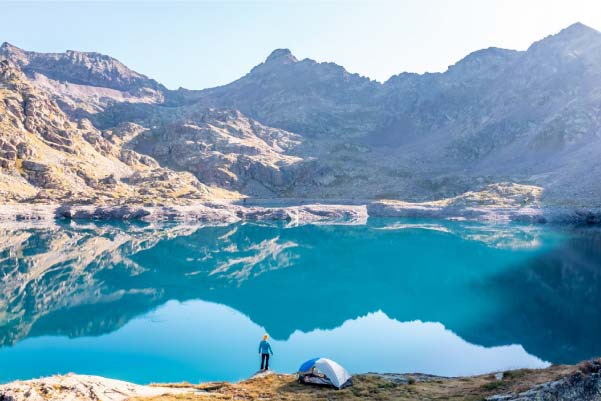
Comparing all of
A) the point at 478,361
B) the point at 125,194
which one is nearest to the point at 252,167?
the point at 125,194

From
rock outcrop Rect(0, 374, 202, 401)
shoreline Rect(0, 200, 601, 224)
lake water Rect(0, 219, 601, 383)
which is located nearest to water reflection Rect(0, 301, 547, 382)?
lake water Rect(0, 219, 601, 383)

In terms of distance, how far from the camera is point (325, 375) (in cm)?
2031

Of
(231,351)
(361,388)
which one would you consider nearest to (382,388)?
(361,388)

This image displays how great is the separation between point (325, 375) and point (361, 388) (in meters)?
1.78

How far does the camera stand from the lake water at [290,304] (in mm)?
28922

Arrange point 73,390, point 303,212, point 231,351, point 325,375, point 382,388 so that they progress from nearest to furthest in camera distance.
Result: point 73,390 < point 382,388 < point 325,375 < point 231,351 < point 303,212

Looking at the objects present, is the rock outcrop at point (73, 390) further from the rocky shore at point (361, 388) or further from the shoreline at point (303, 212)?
the shoreline at point (303, 212)

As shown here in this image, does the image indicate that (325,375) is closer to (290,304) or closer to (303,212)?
(290,304)

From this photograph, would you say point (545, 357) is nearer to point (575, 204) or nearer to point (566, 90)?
point (575, 204)

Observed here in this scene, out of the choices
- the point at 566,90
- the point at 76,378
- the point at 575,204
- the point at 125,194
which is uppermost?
the point at 566,90

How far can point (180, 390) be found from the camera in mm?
20078

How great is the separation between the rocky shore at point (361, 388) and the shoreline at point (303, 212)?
102m

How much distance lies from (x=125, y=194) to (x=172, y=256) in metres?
74.3

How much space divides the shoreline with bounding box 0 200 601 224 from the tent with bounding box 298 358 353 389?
10548 cm
